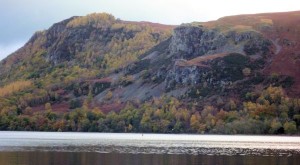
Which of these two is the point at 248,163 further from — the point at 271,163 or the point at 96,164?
the point at 96,164

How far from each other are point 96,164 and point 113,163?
269 centimetres

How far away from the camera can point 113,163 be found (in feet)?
255

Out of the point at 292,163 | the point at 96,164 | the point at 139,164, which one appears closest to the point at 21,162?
the point at 96,164

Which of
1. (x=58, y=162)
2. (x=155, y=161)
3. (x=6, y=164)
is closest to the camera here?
(x=6, y=164)

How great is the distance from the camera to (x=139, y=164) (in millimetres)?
76875

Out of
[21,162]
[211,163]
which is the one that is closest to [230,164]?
[211,163]

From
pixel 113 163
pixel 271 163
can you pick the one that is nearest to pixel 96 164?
pixel 113 163

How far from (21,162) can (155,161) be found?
17381 millimetres

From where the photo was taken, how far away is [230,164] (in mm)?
79062

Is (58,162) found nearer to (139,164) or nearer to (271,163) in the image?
(139,164)

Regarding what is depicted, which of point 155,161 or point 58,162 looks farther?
point 155,161

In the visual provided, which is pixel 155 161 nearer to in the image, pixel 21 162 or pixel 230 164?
pixel 230 164

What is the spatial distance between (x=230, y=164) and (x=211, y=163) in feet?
8.60

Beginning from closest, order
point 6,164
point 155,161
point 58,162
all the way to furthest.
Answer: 1. point 6,164
2. point 58,162
3. point 155,161
